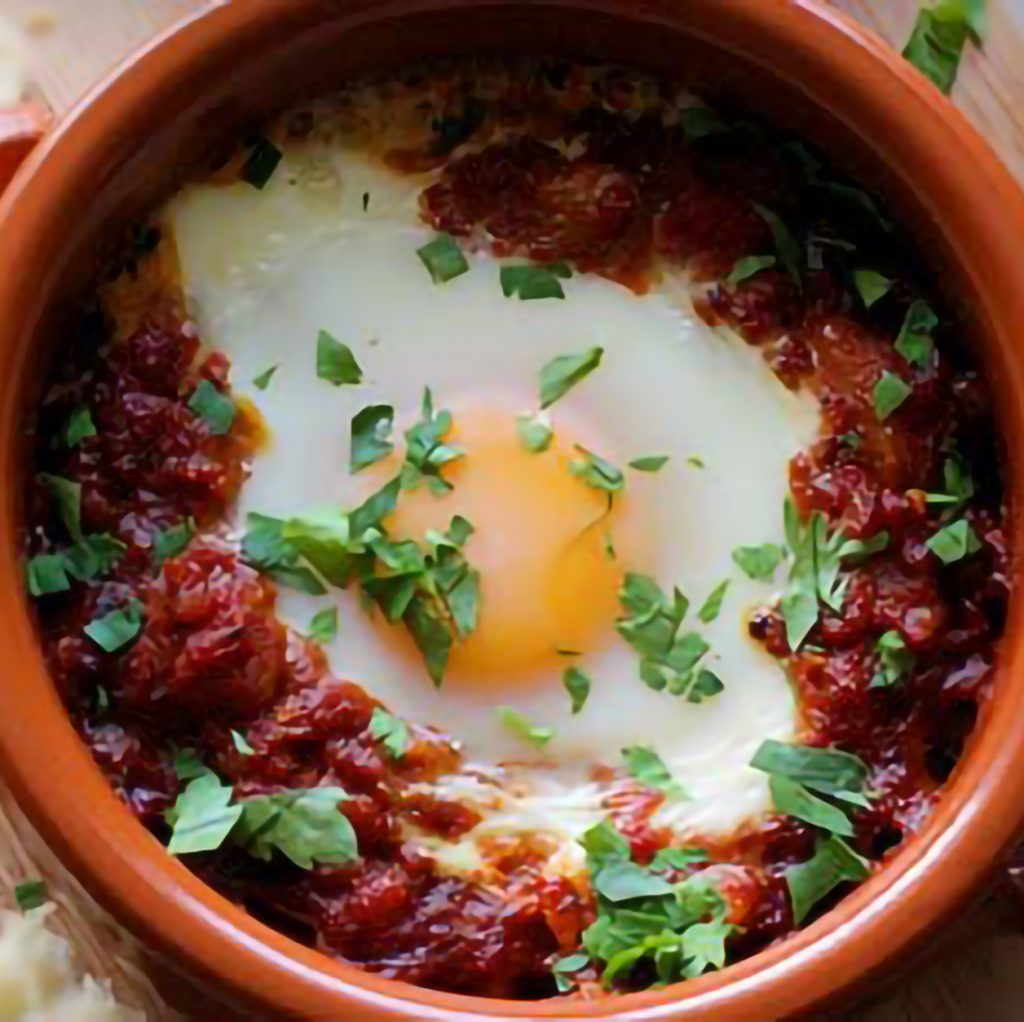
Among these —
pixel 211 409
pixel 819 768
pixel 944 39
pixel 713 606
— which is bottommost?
pixel 819 768

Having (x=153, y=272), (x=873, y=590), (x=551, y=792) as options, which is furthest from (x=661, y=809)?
(x=153, y=272)

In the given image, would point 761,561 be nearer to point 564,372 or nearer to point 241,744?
point 564,372

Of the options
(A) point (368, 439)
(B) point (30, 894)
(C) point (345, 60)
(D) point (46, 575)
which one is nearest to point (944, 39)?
(C) point (345, 60)

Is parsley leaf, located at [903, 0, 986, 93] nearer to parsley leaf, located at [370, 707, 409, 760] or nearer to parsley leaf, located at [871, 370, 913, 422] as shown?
parsley leaf, located at [871, 370, 913, 422]

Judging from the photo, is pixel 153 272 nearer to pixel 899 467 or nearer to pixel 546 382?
pixel 546 382

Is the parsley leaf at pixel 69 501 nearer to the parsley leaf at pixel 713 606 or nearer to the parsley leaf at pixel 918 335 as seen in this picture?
the parsley leaf at pixel 713 606

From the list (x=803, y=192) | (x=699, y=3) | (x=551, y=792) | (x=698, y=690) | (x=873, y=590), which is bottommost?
(x=551, y=792)

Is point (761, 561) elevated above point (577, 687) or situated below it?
above
